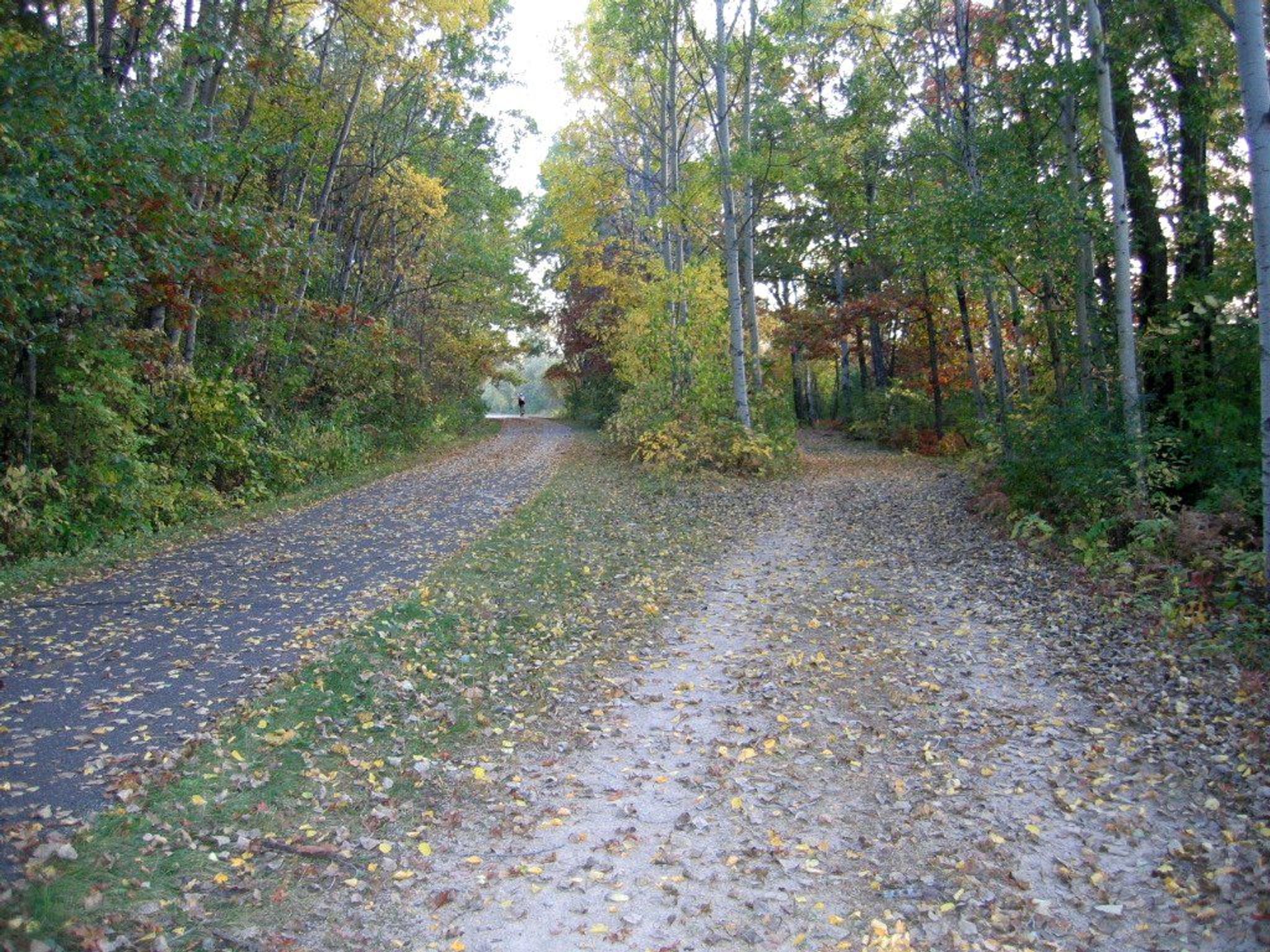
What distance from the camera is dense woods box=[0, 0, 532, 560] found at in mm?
8547

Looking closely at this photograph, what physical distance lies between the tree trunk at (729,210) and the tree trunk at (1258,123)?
11362mm

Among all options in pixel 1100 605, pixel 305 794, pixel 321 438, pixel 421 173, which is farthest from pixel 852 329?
pixel 305 794

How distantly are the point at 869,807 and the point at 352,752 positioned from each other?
303 centimetres

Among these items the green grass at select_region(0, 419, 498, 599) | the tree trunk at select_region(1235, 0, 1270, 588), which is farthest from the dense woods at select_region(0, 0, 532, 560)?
the tree trunk at select_region(1235, 0, 1270, 588)

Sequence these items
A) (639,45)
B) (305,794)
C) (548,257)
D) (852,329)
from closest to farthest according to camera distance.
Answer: (305,794), (639,45), (852,329), (548,257)

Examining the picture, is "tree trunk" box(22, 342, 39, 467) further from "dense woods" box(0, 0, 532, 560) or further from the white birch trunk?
the white birch trunk

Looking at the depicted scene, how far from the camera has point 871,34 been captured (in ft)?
53.7

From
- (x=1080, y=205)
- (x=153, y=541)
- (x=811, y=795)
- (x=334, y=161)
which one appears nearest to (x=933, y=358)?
(x=1080, y=205)

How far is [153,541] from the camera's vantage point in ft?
34.1

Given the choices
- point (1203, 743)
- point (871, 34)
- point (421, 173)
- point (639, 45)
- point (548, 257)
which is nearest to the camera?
point (1203, 743)

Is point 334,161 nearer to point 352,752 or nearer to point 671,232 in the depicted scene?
point 671,232

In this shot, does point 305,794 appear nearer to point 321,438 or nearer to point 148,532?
point 148,532

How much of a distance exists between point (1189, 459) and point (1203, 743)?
5989mm

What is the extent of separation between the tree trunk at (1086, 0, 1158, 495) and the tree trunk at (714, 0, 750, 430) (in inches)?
299
